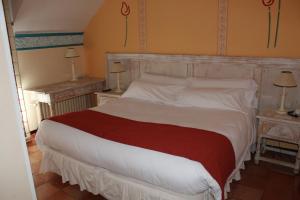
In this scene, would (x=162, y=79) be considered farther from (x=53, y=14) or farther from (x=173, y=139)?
(x=53, y=14)

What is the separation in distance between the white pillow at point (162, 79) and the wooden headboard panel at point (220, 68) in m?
0.16

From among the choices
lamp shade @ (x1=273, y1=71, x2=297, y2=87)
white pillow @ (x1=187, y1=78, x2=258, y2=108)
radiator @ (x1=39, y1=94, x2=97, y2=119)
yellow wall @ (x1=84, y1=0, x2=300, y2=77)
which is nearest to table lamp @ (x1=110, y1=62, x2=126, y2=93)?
yellow wall @ (x1=84, y1=0, x2=300, y2=77)

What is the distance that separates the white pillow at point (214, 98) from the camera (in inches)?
117

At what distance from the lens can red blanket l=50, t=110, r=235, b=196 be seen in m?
1.98

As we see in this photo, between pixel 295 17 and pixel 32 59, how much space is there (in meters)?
3.56

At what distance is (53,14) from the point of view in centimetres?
390

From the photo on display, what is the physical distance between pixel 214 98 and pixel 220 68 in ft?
1.89

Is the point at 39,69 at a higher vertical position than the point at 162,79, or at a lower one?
higher

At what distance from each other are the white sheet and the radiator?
1.23 metres

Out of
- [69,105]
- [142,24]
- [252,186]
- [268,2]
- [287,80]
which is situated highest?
[268,2]

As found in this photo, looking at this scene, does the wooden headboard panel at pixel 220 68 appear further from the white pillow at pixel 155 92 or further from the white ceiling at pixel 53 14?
the white ceiling at pixel 53 14

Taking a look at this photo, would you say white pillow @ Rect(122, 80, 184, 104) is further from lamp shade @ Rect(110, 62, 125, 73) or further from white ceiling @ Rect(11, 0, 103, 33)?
white ceiling @ Rect(11, 0, 103, 33)

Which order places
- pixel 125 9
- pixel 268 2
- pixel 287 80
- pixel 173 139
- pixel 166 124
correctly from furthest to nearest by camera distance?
pixel 125 9 < pixel 268 2 < pixel 287 80 < pixel 166 124 < pixel 173 139

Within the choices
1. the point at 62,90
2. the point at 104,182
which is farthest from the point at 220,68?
the point at 62,90
